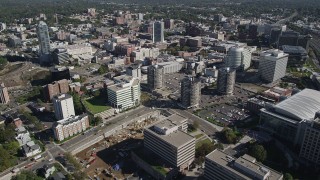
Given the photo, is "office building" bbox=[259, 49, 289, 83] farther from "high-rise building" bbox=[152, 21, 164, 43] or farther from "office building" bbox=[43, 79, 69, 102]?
"high-rise building" bbox=[152, 21, 164, 43]

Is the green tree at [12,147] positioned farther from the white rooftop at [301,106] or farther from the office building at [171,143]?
the white rooftop at [301,106]

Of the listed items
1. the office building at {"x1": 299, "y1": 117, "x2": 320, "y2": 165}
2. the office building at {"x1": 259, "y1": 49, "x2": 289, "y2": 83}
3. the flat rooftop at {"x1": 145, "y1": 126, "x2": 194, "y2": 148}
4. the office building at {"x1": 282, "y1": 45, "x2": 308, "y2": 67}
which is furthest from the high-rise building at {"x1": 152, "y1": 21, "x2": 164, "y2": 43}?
the office building at {"x1": 299, "y1": 117, "x2": 320, "y2": 165}

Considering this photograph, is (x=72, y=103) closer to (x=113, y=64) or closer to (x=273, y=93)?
(x=113, y=64)

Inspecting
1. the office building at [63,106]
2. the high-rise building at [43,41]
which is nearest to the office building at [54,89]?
the office building at [63,106]

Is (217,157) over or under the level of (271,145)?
over

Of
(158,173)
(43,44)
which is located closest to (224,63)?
(158,173)

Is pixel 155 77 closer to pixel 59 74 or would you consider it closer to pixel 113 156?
pixel 59 74

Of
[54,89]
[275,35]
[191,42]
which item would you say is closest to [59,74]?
[54,89]
